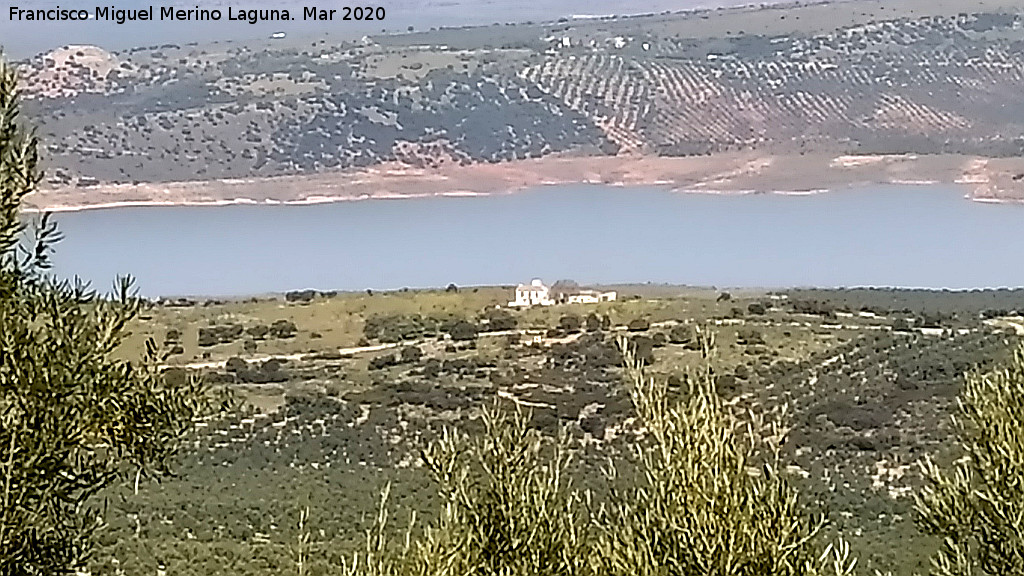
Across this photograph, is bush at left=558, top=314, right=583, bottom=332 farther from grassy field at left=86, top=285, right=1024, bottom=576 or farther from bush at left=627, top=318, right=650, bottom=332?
bush at left=627, top=318, right=650, bottom=332

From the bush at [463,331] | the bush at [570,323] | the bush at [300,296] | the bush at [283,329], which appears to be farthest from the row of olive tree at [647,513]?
the bush at [300,296]

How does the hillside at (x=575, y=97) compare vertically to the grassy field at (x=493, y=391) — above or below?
above

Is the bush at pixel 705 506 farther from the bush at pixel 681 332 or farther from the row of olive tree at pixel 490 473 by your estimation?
the bush at pixel 681 332

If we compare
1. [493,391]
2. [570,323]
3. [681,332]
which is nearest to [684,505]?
[493,391]

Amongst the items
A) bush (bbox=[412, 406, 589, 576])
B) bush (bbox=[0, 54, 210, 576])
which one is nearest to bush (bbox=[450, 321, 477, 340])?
bush (bbox=[412, 406, 589, 576])

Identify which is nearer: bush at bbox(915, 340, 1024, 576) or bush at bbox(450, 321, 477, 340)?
bush at bbox(915, 340, 1024, 576)

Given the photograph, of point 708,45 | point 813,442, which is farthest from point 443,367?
point 708,45
